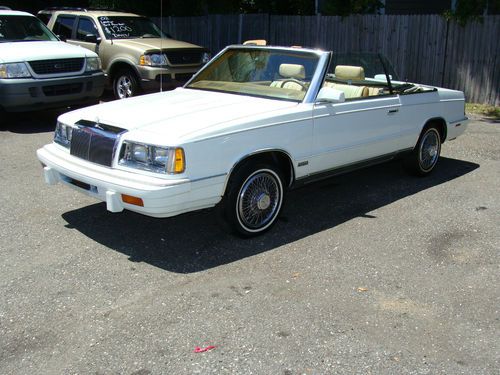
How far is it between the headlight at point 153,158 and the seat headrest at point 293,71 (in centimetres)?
184

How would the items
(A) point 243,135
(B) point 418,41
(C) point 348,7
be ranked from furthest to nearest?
(C) point 348,7, (B) point 418,41, (A) point 243,135

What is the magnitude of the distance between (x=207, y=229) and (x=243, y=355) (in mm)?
2074

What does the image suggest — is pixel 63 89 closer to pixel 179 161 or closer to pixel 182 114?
pixel 182 114

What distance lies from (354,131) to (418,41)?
8.35 m

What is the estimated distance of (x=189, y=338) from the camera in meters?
3.64

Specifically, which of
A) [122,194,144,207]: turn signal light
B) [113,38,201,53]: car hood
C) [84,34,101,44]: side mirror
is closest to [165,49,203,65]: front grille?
[113,38,201,53]: car hood

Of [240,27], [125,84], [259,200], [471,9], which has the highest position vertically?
[471,9]

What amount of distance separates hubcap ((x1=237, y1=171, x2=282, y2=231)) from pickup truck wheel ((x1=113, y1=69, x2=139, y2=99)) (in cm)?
683

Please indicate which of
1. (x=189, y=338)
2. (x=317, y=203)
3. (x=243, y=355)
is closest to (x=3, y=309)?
(x=189, y=338)

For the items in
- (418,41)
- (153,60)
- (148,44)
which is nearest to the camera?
(153,60)

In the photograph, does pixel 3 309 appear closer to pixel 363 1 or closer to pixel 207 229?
pixel 207 229

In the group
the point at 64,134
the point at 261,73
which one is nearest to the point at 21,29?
the point at 64,134

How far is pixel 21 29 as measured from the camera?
35.4 feet

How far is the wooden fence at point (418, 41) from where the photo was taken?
40.1 ft
